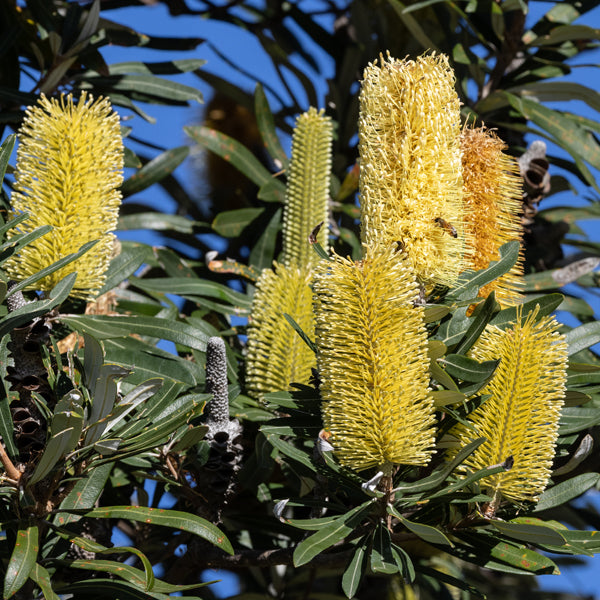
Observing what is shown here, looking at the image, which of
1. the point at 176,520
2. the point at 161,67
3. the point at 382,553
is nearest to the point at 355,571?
the point at 382,553

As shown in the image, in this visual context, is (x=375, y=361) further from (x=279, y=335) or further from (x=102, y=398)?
(x=279, y=335)

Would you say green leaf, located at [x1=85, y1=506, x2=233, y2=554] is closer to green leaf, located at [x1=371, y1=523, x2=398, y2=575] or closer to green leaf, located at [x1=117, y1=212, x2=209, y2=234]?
green leaf, located at [x1=371, y1=523, x2=398, y2=575]

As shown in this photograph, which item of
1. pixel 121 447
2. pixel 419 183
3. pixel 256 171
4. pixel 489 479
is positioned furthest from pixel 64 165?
pixel 256 171

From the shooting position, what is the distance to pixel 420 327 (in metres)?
1.34

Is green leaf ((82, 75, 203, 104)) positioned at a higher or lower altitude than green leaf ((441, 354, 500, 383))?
higher

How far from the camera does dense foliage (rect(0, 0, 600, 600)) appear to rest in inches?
55.9

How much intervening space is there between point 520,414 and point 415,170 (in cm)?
42

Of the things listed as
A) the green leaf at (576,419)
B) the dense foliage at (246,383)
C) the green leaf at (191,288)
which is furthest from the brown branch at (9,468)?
the green leaf at (576,419)

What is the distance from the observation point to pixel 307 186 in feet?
7.68

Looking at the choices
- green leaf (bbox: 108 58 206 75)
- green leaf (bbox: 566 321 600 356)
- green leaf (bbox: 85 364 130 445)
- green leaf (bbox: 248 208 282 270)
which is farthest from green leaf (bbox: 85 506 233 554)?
green leaf (bbox: 108 58 206 75)

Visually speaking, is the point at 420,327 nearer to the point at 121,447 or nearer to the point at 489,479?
the point at 489,479

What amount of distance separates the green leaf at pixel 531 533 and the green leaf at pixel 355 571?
22 centimetres

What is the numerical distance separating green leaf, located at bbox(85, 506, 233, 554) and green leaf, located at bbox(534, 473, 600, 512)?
570 millimetres

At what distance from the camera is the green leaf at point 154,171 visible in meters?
2.76
